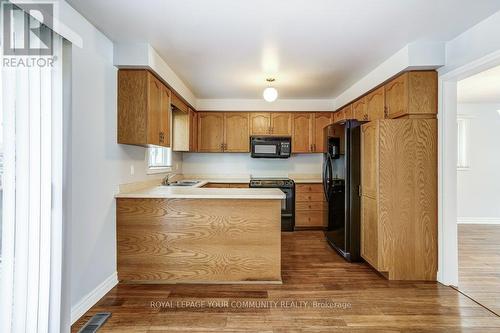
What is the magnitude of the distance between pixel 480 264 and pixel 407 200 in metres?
1.46

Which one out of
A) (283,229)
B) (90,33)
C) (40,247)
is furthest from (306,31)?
(283,229)

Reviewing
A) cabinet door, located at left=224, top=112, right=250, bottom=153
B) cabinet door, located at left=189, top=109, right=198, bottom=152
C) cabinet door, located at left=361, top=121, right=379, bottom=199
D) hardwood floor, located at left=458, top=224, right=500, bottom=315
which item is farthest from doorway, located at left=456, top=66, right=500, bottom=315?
cabinet door, located at left=189, top=109, right=198, bottom=152

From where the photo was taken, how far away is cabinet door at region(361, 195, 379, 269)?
115 inches

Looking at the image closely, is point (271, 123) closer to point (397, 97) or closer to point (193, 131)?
point (193, 131)

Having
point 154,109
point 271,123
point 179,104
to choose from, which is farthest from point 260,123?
point 154,109

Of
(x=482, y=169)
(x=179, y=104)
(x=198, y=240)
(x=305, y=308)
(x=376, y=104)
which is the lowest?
(x=305, y=308)

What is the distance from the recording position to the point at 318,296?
8.16ft

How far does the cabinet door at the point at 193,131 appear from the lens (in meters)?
4.67

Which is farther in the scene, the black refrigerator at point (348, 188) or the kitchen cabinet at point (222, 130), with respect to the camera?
the kitchen cabinet at point (222, 130)

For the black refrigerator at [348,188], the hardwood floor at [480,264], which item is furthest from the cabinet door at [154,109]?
the hardwood floor at [480,264]

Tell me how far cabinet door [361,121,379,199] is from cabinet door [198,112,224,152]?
103 inches

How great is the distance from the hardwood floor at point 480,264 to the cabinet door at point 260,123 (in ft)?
11.2

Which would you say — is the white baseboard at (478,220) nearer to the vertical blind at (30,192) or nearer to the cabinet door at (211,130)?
the cabinet door at (211,130)

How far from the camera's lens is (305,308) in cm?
228
